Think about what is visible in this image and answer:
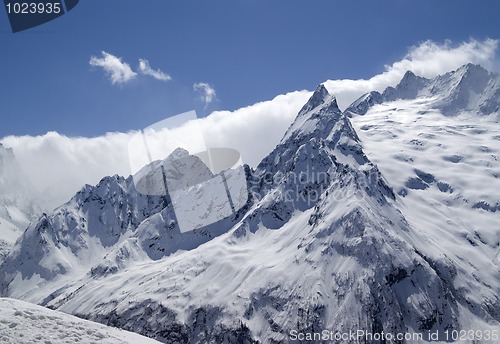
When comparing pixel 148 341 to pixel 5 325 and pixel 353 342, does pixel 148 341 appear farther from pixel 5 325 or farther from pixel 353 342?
pixel 353 342

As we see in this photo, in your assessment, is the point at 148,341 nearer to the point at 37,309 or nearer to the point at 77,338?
the point at 77,338

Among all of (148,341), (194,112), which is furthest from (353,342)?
(148,341)

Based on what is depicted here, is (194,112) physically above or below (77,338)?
above

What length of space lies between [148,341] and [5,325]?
31.8 ft

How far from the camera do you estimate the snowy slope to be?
2677 cm

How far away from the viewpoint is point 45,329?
2816 cm

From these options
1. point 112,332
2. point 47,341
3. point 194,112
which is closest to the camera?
point 47,341

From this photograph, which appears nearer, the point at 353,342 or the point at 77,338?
the point at 77,338

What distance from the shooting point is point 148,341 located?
106 feet

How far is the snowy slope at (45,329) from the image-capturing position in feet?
87.8

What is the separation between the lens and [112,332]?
102 ft

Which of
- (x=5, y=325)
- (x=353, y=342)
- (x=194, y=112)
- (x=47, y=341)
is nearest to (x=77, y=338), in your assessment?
(x=47, y=341)

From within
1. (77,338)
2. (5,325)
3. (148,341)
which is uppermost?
(5,325)

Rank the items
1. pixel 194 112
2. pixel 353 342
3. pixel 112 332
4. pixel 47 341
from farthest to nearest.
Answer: pixel 353 342 < pixel 194 112 < pixel 112 332 < pixel 47 341
